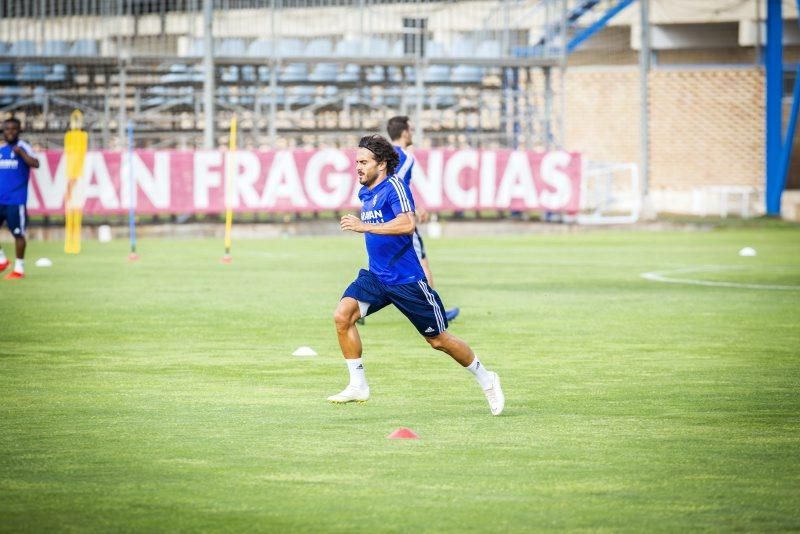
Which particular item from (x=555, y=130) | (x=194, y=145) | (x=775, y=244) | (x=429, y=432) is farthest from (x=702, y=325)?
(x=555, y=130)

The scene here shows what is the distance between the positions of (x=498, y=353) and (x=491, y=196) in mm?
21592

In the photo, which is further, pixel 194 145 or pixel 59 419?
pixel 194 145

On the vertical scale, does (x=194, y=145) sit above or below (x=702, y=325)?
above

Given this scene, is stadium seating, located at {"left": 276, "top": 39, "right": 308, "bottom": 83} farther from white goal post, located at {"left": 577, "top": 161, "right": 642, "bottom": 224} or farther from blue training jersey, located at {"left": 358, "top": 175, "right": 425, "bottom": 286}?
blue training jersey, located at {"left": 358, "top": 175, "right": 425, "bottom": 286}

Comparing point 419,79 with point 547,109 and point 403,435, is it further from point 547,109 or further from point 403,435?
point 403,435

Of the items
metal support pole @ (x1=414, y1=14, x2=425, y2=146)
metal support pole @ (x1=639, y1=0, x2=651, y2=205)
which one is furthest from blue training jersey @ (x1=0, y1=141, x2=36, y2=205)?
metal support pole @ (x1=639, y1=0, x2=651, y2=205)

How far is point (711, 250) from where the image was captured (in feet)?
93.2

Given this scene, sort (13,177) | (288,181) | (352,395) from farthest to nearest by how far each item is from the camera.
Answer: (288,181) < (13,177) < (352,395)

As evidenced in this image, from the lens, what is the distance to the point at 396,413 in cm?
1005

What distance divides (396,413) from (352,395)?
19.7 inches

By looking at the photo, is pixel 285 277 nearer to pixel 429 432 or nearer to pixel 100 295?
pixel 100 295

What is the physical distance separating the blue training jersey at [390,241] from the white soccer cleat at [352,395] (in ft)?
2.69

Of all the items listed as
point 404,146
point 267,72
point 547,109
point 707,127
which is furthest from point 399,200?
point 707,127

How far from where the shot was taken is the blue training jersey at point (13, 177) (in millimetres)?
22188
